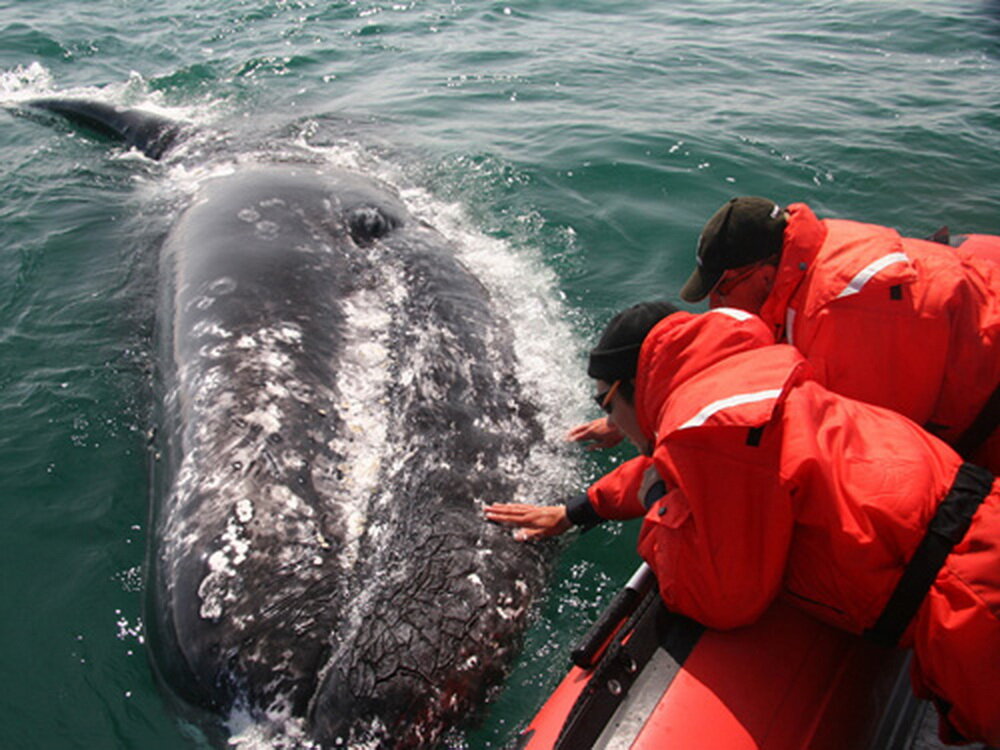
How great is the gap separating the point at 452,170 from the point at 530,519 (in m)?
8.18

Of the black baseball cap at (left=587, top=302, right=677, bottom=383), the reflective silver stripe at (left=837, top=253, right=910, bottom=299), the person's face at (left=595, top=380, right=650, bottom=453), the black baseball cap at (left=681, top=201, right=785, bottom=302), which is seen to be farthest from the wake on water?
the reflective silver stripe at (left=837, top=253, right=910, bottom=299)

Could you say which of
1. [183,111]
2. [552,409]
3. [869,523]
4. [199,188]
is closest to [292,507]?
[552,409]

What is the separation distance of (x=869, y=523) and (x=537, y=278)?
5877 mm

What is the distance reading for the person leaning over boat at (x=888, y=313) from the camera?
179 inches

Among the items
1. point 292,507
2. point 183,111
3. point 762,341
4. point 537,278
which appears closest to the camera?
point 762,341

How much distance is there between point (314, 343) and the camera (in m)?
5.89

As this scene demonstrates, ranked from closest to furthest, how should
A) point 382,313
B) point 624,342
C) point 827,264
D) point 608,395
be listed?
point 624,342, point 608,395, point 827,264, point 382,313

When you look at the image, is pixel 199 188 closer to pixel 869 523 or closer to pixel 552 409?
pixel 552 409

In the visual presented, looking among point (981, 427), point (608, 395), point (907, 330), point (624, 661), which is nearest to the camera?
point (624, 661)

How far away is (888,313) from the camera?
14.9ft

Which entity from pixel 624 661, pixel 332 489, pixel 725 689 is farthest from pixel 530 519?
pixel 725 689

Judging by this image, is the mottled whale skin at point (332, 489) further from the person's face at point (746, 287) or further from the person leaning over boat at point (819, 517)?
the person's face at point (746, 287)

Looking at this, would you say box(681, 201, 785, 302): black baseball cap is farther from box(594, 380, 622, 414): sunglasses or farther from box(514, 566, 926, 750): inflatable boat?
box(514, 566, 926, 750): inflatable boat

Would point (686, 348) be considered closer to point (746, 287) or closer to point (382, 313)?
point (746, 287)
